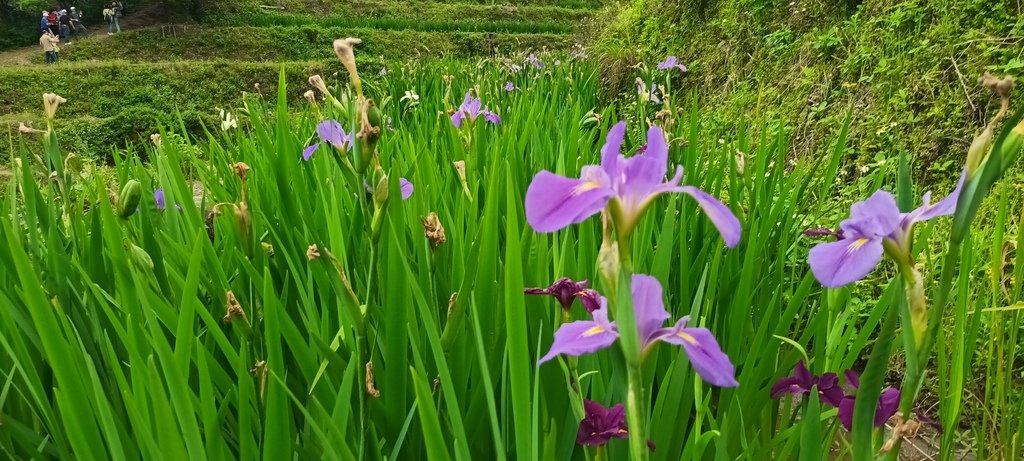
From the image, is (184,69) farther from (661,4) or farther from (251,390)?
Answer: (251,390)

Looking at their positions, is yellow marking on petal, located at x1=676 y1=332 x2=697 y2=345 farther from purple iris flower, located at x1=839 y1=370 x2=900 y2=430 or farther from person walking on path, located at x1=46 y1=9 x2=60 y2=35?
person walking on path, located at x1=46 y1=9 x2=60 y2=35

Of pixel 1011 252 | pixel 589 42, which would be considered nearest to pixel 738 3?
pixel 1011 252

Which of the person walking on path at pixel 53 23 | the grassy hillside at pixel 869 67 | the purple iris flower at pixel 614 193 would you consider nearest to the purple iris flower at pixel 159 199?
the purple iris flower at pixel 614 193

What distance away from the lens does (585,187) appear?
0.42 m

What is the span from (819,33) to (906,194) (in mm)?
2517

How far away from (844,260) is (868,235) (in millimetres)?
24

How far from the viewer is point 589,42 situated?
5.87m

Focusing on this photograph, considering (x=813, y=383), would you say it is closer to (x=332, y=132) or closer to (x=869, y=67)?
(x=332, y=132)

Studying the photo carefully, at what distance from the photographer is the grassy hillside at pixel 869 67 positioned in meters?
1.80

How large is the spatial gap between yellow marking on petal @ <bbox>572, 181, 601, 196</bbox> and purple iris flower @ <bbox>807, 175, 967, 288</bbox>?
175 mm

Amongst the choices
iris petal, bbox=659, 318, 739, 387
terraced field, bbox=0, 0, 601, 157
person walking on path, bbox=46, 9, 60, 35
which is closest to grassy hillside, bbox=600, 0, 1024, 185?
iris petal, bbox=659, 318, 739, 387

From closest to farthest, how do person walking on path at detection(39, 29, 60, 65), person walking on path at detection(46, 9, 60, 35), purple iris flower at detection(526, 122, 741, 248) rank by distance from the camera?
1. purple iris flower at detection(526, 122, 741, 248)
2. person walking on path at detection(39, 29, 60, 65)
3. person walking on path at detection(46, 9, 60, 35)

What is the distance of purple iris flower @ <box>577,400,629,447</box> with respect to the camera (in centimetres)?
53

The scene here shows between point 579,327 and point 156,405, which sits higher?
point 579,327
